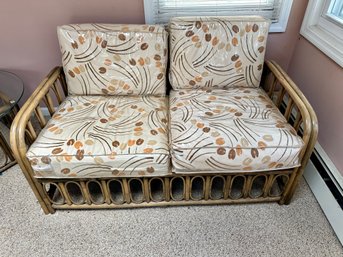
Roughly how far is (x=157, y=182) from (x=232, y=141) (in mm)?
565

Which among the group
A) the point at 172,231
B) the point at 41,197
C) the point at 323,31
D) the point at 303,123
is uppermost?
the point at 323,31

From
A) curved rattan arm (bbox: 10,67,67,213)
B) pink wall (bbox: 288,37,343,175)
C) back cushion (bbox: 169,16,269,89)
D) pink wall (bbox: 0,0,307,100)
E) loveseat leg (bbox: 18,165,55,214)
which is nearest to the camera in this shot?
curved rattan arm (bbox: 10,67,67,213)

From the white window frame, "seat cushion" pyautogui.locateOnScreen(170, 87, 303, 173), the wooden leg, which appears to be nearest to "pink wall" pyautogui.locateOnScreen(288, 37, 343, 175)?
the white window frame

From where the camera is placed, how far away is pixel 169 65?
1539 millimetres

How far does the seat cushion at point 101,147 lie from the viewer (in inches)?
44.8

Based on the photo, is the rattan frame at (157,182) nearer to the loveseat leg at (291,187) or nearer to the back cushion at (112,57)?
the loveseat leg at (291,187)

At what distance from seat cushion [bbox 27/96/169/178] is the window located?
68 centimetres

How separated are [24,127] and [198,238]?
952 mm

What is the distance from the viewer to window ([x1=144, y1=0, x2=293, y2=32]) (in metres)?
1.55

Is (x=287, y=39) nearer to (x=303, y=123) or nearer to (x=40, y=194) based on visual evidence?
(x=303, y=123)

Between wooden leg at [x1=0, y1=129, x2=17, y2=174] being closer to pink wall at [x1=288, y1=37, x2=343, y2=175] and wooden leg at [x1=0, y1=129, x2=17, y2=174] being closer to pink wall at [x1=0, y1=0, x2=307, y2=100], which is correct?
pink wall at [x1=0, y1=0, x2=307, y2=100]

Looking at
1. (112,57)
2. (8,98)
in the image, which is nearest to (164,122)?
(112,57)

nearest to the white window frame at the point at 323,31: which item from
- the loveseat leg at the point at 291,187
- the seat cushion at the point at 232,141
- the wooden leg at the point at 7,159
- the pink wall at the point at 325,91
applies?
the pink wall at the point at 325,91

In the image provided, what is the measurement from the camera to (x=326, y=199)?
4.38ft
